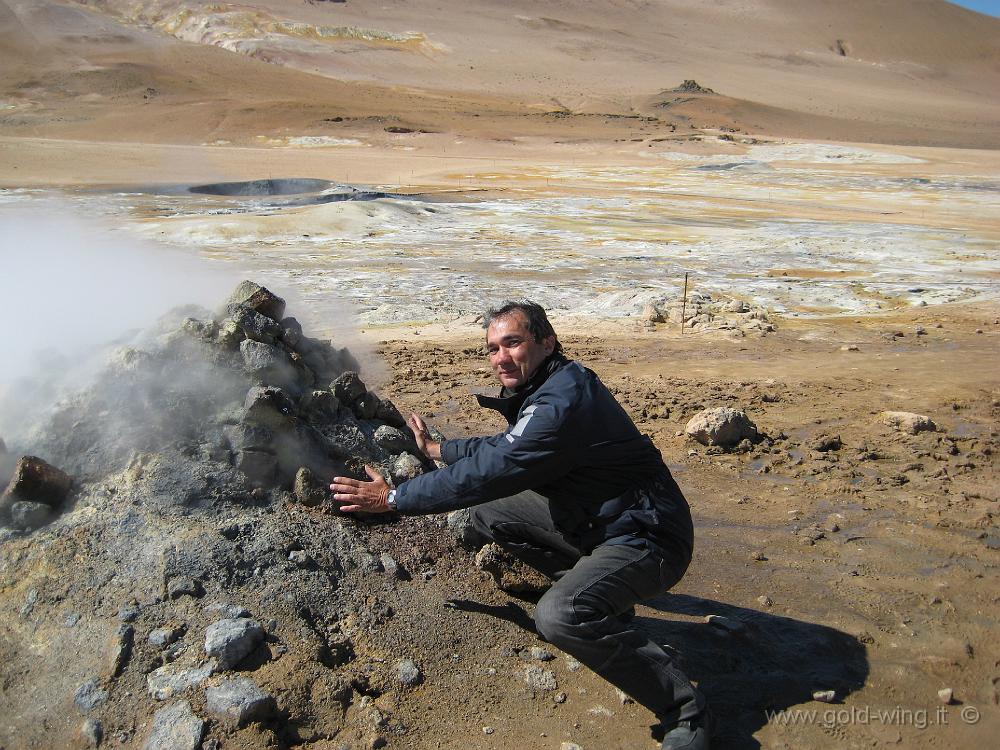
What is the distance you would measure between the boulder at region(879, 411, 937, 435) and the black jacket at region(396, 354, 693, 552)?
315 centimetres

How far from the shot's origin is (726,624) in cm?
295

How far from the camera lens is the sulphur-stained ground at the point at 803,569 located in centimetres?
252

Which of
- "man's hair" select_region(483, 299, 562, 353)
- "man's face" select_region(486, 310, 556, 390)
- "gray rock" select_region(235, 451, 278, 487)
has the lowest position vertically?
"gray rock" select_region(235, 451, 278, 487)

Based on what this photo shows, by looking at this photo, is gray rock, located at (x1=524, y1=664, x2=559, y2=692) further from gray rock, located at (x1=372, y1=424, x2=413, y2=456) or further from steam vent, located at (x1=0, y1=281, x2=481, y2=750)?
gray rock, located at (x1=372, y1=424, x2=413, y2=456)

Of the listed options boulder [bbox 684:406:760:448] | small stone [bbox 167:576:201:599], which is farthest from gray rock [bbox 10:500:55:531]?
boulder [bbox 684:406:760:448]

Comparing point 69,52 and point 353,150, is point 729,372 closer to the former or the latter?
point 353,150

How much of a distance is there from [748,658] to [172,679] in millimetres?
1838

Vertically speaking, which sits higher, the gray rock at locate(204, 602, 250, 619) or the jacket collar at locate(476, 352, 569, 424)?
the jacket collar at locate(476, 352, 569, 424)

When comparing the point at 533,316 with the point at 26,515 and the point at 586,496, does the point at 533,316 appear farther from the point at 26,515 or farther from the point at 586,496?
the point at 26,515

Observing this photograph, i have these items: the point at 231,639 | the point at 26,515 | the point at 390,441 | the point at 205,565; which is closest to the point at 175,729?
the point at 231,639

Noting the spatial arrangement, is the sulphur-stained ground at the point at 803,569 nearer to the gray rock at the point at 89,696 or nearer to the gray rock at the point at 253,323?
the gray rock at the point at 89,696

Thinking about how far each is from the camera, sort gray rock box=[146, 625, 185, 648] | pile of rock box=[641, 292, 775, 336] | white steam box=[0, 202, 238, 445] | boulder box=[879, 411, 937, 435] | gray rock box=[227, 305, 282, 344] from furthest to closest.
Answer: pile of rock box=[641, 292, 775, 336]
boulder box=[879, 411, 937, 435]
gray rock box=[227, 305, 282, 344]
white steam box=[0, 202, 238, 445]
gray rock box=[146, 625, 185, 648]

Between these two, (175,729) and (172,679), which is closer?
(175,729)

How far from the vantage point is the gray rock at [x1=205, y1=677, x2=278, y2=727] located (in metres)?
2.23
